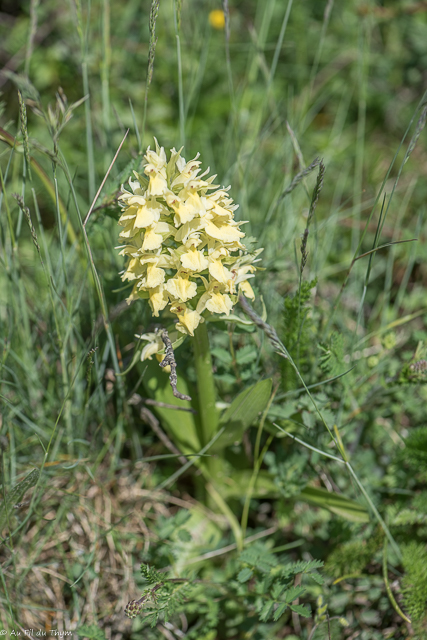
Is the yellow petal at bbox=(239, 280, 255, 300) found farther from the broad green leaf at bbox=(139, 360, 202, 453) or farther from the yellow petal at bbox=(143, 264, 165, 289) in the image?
the broad green leaf at bbox=(139, 360, 202, 453)

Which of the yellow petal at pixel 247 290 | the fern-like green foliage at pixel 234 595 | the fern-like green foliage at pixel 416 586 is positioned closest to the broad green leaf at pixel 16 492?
the fern-like green foliage at pixel 234 595

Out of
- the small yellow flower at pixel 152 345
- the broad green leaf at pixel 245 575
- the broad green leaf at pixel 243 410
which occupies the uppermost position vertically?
the small yellow flower at pixel 152 345

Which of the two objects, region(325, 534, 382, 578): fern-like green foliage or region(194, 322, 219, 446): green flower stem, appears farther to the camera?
region(325, 534, 382, 578): fern-like green foliage

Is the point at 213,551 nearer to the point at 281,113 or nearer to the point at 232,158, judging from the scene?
the point at 232,158

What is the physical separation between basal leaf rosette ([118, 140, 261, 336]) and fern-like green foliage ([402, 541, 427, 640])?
3.31ft

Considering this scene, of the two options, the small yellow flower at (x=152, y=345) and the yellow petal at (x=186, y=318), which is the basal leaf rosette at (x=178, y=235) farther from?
the small yellow flower at (x=152, y=345)

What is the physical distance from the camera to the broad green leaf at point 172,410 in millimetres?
1577

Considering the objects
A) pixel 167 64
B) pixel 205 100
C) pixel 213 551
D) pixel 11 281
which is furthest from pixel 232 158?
pixel 213 551

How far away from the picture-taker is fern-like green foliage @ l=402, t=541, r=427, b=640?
147 centimetres

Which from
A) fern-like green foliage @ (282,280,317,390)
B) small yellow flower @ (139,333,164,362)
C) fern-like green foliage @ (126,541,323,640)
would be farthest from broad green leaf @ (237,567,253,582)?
small yellow flower @ (139,333,164,362)

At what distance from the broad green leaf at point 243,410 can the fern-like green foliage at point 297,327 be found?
0.17 metres

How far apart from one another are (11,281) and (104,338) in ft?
1.28

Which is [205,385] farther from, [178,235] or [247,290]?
[178,235]

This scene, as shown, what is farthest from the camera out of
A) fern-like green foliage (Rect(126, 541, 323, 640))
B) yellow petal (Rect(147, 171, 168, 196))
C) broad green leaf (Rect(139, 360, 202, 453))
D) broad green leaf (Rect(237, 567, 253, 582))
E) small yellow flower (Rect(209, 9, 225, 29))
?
small yellow flower (Rect(209, 9, 225, 29))
